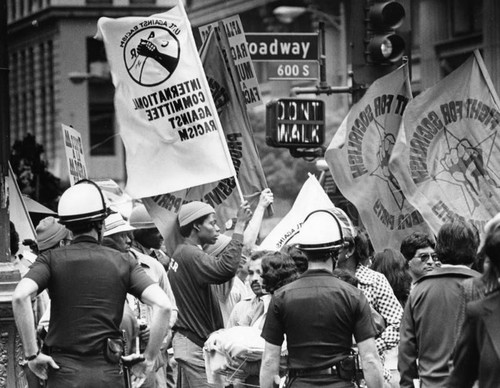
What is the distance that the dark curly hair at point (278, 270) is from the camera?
963cm

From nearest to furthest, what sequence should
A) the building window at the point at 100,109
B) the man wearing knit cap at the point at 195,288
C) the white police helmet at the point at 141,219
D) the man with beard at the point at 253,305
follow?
the man with beard at the point at 253,305 → the man wearing knit cap at the point at 195,288 → the white police helmet at the point at 141,219 → the building window at the point at 100,109

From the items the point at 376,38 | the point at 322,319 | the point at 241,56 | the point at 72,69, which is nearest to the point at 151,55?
the point at 241,56

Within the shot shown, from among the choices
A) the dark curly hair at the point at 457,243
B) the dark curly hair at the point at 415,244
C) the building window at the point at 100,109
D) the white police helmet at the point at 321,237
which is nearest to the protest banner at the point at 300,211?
the dark curly hair at the point at 415,244

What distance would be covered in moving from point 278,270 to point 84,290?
80.2 inches

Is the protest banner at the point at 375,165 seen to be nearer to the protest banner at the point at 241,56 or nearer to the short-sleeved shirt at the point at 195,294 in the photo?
the protest banner at the point at 241,56

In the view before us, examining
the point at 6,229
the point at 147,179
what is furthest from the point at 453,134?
the point at 6,229

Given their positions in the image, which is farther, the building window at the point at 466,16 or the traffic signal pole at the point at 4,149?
the building window at the point at 466,16

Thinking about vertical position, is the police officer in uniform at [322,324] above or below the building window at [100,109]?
above

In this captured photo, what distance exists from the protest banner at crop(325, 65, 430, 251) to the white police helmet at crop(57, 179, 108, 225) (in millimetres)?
3983

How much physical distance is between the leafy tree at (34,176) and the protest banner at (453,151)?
31.4 ft

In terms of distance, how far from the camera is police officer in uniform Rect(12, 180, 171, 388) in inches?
310

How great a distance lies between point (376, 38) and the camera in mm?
13195

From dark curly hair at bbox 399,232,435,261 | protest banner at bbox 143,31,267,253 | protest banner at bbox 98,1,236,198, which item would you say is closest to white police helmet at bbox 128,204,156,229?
protest banner at bbox 143,31,267,253

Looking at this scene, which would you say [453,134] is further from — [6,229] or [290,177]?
[290,177]
